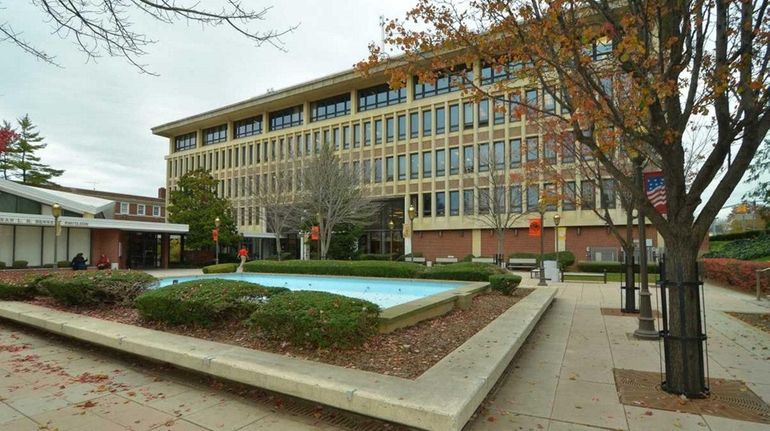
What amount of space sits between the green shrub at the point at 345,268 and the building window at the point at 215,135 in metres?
35.4

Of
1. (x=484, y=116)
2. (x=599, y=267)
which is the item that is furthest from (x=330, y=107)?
(x=599, y=267)

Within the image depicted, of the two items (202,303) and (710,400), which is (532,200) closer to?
(710,400)

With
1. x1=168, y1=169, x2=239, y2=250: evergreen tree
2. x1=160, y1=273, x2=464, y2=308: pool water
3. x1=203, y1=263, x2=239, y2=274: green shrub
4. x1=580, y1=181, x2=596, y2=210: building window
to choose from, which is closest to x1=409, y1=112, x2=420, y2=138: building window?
x1=580, y1=181, x2=596, y2=210: building window

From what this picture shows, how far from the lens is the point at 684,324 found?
5.08m

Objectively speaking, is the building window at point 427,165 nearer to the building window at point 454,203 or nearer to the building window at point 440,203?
the building window at point 440,203

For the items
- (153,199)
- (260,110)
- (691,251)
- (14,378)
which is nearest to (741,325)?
(691,251)

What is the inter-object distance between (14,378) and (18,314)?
3853 mm

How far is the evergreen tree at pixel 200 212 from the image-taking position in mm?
36406

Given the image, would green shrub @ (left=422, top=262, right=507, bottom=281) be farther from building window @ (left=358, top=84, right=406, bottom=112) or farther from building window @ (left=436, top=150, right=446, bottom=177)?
building window @ (left=358, top=84, right=406, bottom=112)

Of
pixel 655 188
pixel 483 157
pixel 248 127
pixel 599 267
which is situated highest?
pixel 248 127

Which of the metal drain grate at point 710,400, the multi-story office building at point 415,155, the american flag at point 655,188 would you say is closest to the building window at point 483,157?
the multi-story office building at point 415,155

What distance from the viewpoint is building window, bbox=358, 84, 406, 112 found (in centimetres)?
4131

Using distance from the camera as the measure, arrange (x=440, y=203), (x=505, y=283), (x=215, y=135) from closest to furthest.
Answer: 1. (x=505, y=283)
2. (x=440, y=203)
3. (x=215, y=135)

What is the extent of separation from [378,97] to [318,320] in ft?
128
